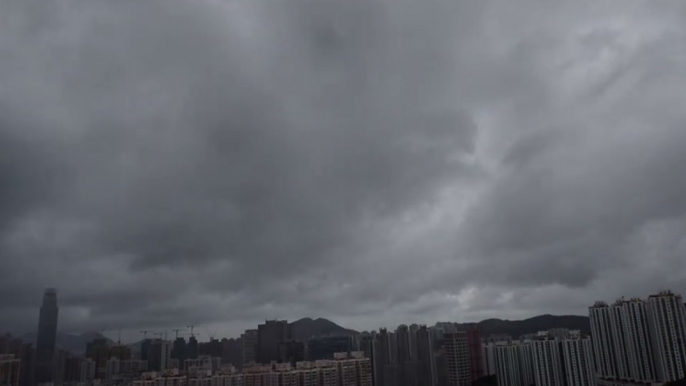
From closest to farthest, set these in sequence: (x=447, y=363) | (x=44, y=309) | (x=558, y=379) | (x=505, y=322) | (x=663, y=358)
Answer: (x=663, y=358) < (x=44, y=309) < (x=558, y=379) < (x=447, y=363) < (x=505, y=322)

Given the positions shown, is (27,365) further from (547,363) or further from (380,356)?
(547,363)

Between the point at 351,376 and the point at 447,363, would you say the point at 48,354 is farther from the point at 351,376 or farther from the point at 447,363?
the point at 447,363

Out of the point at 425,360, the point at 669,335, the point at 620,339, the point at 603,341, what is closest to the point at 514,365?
the point at 425,360

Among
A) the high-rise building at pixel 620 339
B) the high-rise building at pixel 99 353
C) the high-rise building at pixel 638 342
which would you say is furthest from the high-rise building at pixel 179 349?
the high-rise building at pixel 638 342

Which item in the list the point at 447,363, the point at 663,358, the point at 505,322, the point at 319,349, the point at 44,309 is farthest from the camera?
the point at 505,322

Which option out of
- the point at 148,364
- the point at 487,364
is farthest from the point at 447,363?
the point at 148,364

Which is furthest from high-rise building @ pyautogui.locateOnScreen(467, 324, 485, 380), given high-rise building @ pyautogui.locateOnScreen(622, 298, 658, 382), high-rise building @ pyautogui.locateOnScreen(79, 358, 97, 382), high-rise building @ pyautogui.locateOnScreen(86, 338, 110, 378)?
high-rise building @ pyautogui.locateOnScreen(79, 358, 97, 382)
